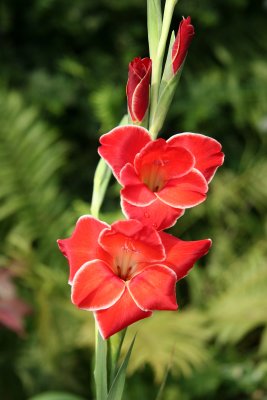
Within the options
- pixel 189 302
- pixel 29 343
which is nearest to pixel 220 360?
pixel 189 302

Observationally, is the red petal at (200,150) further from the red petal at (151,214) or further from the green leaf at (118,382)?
the green leaf at (118,382)

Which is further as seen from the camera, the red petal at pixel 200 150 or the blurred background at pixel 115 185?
the blurred background at pixel 115 185

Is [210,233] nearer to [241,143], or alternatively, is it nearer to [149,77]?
[241,143]

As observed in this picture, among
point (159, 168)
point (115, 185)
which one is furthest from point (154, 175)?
point (115, 185)

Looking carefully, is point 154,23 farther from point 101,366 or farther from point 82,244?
point 101,366

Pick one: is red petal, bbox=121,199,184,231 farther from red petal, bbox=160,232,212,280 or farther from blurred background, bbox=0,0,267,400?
blurred background, bbox=0,0,267,400

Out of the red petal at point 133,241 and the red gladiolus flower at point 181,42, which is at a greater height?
the red gladiolus flower at point 181,42

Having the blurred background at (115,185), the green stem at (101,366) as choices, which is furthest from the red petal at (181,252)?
the blurred background at (115,185)
